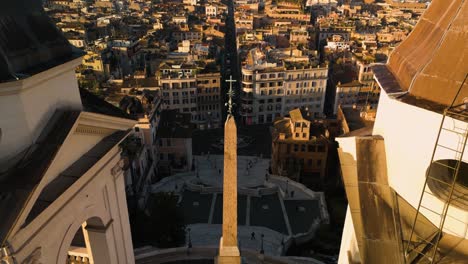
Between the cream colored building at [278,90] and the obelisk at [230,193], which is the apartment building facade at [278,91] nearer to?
the cream colored building at [278,90]

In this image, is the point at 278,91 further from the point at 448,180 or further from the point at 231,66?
the point at 448,180

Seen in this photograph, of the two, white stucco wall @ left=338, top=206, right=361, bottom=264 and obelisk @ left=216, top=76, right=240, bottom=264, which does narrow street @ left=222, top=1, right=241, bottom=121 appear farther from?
white stucco wall @ left=338, top=206, right=361, bottom=264

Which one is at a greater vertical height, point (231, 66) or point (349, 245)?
point (349, 245)

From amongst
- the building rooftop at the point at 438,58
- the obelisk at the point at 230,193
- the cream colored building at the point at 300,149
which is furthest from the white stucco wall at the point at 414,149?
the cream colored building at the point at 300,149

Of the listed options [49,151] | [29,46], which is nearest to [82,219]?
[49,151]

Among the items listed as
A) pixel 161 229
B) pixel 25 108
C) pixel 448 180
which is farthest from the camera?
pixel 161 229

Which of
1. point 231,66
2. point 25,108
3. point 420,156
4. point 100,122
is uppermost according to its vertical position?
point 25,108
